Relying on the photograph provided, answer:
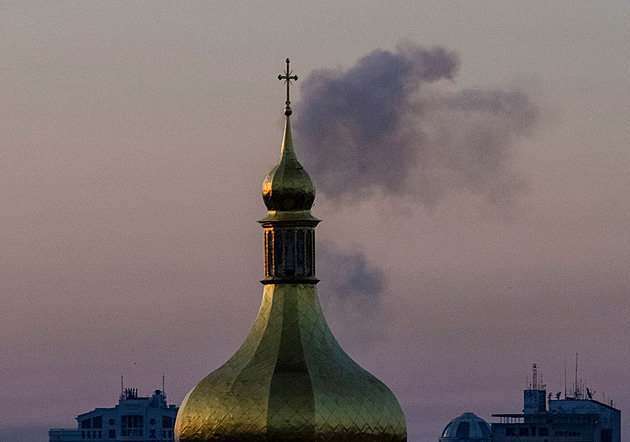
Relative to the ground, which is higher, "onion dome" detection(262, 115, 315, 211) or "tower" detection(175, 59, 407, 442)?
"onion dome" detection(262, 115, 315, 211)

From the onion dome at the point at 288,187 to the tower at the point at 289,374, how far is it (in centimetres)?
2

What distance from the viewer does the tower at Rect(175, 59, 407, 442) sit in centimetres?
6675

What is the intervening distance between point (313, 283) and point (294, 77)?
500 centimetres

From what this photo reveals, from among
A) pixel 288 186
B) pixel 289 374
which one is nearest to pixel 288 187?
pixel 288 186

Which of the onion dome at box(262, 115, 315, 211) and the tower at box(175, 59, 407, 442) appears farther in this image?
the onion dome at box(262, 115, 315, 211)

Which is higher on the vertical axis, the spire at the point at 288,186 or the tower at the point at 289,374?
the spire at the point at 288,186

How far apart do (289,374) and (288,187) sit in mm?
4581

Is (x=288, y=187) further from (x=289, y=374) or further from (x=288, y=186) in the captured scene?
(x=289, y=374)

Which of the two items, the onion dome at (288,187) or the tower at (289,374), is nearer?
the tower at (289,374)

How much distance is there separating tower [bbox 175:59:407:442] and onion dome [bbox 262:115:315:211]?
2cm

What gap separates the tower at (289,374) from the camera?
219ft

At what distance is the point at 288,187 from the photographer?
6862 centimetres

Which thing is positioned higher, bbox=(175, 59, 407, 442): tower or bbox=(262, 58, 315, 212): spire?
bbox=(262, 58, 315, 212): spire

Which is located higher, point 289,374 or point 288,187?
point 288,187
